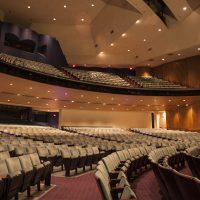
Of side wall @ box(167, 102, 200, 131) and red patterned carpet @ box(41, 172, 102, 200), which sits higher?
side wall @ box(167, 102, 200, 131)

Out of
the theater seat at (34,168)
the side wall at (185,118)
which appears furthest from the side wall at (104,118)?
the theater seat at (34,168)

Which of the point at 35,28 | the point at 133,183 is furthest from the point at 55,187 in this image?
the point at 35,28

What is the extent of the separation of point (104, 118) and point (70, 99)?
6.40 meters

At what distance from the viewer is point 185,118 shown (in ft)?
75.2

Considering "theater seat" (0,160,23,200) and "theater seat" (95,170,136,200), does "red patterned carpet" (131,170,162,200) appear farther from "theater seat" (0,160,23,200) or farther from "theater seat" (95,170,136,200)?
"theater seat" (0,160,23,200)

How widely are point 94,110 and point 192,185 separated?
23143 millimetres

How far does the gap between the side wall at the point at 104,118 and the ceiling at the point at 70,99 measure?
2.69ft

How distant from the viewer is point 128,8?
1767 centimetres

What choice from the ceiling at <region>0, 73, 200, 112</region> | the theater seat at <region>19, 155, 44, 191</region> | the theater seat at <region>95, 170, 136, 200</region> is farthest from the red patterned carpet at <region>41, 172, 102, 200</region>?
the ceiling at <region>0, 73, 200, 112</region>

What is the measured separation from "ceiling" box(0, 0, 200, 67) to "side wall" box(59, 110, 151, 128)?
488 centimetres

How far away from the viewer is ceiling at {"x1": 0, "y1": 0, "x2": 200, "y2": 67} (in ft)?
58.3

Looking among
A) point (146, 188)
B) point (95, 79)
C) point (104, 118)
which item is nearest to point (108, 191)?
point (146, 188)

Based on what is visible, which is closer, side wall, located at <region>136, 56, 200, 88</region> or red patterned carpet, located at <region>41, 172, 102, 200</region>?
red patterned carpet, located at <region>41, 172, 102, 200</region>

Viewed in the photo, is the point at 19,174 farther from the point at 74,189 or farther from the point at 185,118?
the point at 185,118
